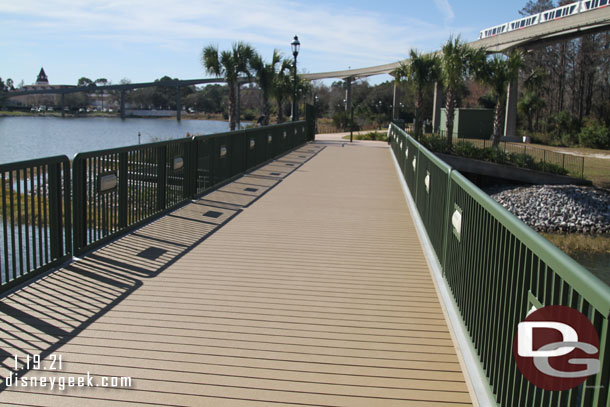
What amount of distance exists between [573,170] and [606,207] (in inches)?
247

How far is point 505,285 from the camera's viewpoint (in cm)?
360

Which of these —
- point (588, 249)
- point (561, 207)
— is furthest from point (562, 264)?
point (561, 207)

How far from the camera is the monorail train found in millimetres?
43025

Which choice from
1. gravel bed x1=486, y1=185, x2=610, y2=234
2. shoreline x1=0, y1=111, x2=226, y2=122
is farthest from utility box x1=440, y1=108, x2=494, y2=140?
shoreline x1=0, y1=111, x2=226, y2=122

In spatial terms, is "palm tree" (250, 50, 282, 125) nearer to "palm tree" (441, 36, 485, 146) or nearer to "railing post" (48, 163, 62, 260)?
"palm tree" (441, 36, 485, 146)

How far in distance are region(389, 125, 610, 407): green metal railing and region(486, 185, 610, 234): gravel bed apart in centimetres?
2614

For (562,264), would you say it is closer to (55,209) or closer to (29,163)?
(29,163)

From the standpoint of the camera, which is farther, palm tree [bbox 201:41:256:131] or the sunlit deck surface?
palm tree [bbox 201:41:256:131]

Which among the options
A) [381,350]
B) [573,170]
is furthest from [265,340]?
[573,170]

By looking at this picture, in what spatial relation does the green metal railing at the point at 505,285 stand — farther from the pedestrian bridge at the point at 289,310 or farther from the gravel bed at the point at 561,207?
the gravel bed at the point at 561,207

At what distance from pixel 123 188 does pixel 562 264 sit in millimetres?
6433

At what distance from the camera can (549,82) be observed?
233 ft

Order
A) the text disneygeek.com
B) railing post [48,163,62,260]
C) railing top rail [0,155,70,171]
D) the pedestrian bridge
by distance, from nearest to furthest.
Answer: the pedestrian bridge, the text disneygeek.com, railing top rail [0,155,70,171], railing post [48,163,62,260]

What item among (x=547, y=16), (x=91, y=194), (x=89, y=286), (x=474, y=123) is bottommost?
(x=89, y=286)
